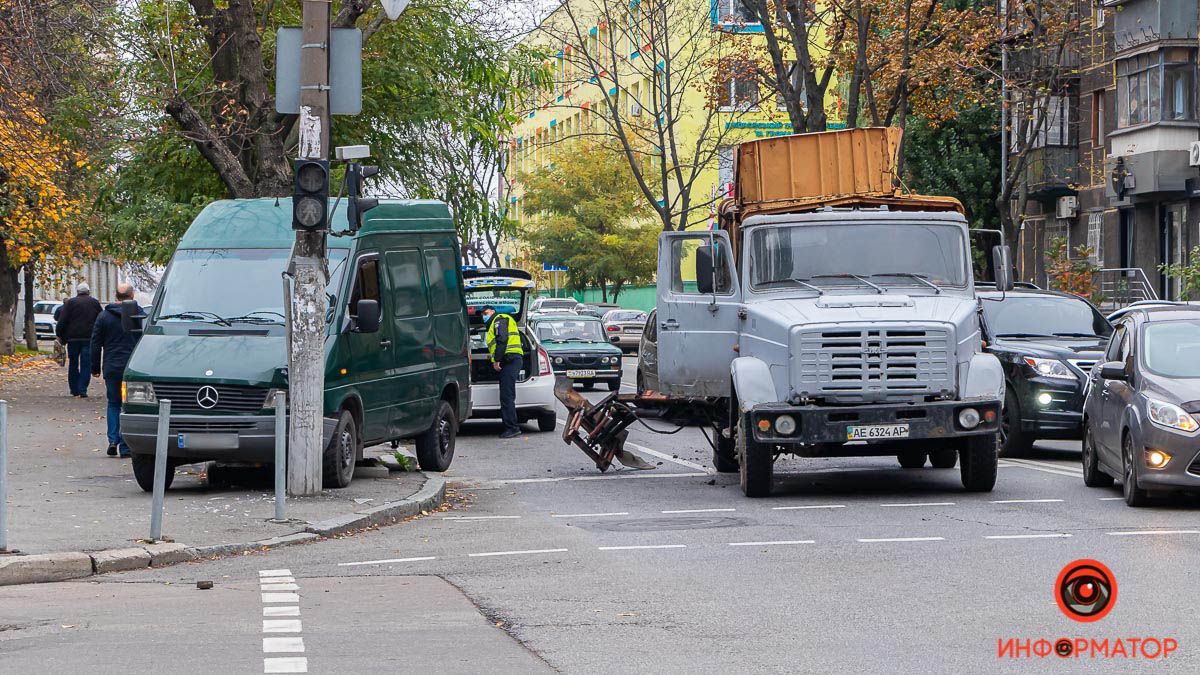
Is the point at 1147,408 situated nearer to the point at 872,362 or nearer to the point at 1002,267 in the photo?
the point at 872,362

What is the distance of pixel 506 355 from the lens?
2370 centimetres

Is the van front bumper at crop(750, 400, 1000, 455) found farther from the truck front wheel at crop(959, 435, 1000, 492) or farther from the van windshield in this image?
the van windshield

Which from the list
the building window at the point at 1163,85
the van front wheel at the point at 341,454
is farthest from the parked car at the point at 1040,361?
the building window at the point at 1163,85

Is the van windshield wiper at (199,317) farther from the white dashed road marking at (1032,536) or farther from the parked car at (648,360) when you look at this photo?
the white dashed road marking at (1032,536)

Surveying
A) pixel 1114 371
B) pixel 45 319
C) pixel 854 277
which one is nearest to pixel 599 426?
pixel 854 277

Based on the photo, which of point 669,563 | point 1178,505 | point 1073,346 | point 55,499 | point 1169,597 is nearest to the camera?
point 1169,597

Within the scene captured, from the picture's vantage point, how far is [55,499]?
48.6ft

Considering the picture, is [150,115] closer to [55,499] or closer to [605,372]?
[605,372]

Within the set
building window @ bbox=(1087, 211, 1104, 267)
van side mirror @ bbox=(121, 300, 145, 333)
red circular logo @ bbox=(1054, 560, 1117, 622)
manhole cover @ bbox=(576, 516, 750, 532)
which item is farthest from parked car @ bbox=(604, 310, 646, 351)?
red circular logo @ bbox=(1054, 560, 1117, 622)

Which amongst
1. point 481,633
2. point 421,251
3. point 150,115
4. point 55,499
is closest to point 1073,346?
point 421,251

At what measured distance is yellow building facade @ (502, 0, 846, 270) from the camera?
40.6 metres

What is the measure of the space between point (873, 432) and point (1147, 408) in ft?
7.20

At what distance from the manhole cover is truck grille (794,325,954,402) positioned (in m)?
1.61

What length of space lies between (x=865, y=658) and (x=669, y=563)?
3.48m
